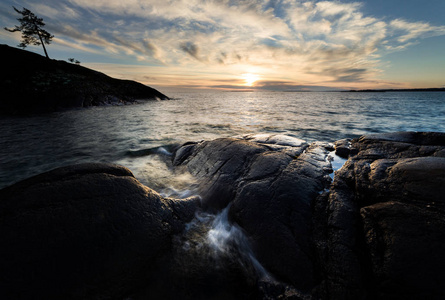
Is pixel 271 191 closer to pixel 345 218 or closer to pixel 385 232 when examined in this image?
pixel 345 218

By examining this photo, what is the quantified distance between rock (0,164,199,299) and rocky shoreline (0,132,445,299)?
1cm

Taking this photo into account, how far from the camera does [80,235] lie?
2.51 metres

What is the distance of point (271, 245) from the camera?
9.53 feet

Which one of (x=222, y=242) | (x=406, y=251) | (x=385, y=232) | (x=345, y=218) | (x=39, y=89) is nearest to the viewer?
(x=406, y=251)

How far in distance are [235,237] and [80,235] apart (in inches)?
92.6

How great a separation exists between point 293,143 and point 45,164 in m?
9.12

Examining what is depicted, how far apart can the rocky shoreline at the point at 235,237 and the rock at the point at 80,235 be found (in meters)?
0.01

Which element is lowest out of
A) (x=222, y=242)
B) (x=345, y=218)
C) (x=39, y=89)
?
(x=222, y=242)

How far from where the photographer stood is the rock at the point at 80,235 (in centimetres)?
213

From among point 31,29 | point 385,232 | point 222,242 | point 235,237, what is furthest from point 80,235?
point 31,29

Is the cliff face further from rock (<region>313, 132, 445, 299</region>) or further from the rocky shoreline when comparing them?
rock (<region>313, 132, 445, 299</region>)

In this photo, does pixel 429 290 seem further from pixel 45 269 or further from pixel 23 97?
pixel 23 97

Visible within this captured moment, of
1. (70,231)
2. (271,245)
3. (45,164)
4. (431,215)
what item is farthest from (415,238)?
(45,164)

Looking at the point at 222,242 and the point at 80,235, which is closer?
the point at 80,235
